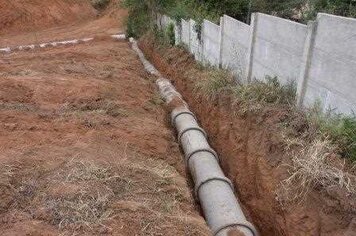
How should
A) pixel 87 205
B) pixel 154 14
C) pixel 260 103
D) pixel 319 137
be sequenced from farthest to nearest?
pixel 154 14, pixel 260 103, pixel 319 137, pixel 87 205

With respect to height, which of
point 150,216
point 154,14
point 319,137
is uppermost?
point 319,137

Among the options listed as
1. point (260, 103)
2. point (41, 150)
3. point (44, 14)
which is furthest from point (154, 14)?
point (41, 150)

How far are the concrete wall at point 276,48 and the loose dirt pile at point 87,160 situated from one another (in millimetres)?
2317

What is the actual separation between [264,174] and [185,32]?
307 inches

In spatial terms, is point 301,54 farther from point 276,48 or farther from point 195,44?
point 195,44

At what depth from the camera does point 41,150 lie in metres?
6.00

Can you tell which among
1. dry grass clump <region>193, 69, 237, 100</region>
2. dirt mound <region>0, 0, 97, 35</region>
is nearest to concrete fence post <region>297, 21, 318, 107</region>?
dry grass clump <region>193, 69, 237, 100</region>

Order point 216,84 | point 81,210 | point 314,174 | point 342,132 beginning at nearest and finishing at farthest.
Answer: point 81,210 → point 314,174 → point 342,132 → point 216,84

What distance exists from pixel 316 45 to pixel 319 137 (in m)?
1.46

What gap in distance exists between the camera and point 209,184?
6.43m

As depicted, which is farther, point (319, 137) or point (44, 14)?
point (44, 14)

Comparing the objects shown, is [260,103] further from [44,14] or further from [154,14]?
[44,14]

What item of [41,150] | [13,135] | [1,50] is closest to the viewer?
[41,150]

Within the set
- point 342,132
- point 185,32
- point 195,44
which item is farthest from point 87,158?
point 185,32
